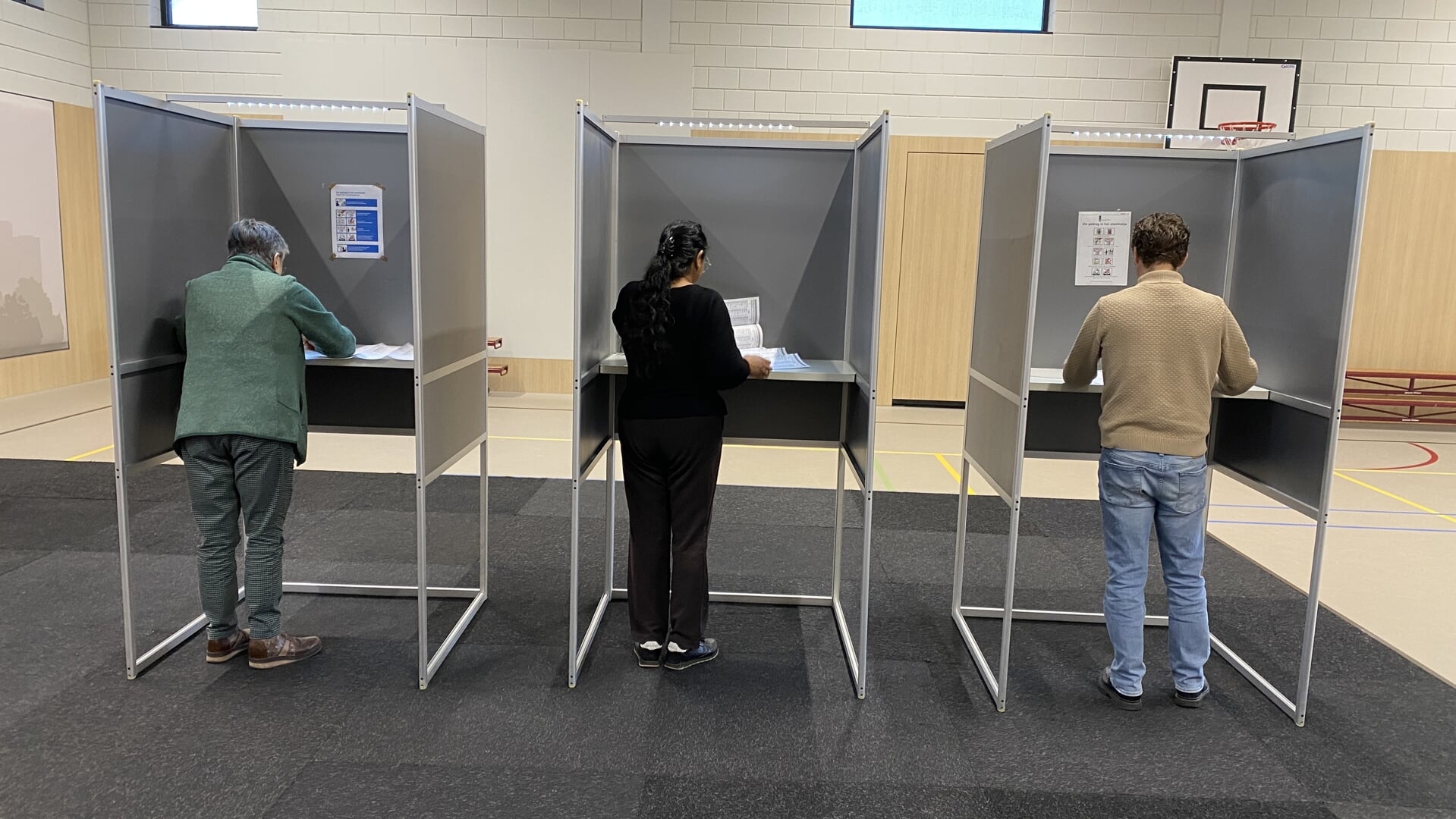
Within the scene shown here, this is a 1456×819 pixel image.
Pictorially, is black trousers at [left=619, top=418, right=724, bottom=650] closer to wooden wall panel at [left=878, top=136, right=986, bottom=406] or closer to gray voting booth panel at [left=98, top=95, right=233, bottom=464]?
gray voting booth panel at [left=98, top=95, right=233, bottom=464]

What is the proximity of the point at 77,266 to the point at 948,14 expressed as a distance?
7297 mm

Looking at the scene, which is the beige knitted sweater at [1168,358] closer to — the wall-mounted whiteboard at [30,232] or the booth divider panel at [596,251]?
the booth divider panel at [596,251]

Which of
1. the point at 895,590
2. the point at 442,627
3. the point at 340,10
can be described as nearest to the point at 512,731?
the point at 442,627

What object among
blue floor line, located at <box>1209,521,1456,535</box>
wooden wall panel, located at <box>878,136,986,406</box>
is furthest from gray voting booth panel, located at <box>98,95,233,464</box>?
wooden wall panel, located at <box>878,136,986,406</box>

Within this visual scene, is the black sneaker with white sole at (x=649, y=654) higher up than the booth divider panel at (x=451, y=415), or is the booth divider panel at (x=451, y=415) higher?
the booth divider panel at (x=451, y=415)

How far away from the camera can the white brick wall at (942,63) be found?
7.14 m

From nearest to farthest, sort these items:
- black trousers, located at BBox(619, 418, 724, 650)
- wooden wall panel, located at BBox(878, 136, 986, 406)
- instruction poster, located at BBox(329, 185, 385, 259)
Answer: black trousers, located at BBox(619, 418, 724, 650)
instruction poster, located at BBox(329, 185, 385, 259)
wooden wall panel, located at BBox(878, 136, 986, 406)

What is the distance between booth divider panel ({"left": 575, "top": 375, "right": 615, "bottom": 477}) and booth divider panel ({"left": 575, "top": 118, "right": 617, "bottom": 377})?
9cm

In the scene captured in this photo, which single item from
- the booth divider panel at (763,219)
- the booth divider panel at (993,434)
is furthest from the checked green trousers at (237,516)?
the booth divider panel at (993,434)

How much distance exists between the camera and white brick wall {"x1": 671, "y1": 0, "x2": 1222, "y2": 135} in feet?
23.4

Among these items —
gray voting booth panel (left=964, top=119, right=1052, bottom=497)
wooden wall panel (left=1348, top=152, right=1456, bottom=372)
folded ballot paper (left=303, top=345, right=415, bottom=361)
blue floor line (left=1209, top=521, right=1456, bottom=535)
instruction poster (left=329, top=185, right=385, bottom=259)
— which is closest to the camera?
gray voting booth panel (left=964, top=119, right=1052, bottom=497)

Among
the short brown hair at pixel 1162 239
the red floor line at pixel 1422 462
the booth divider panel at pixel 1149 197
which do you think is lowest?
the red floor line at pixel 1422 462

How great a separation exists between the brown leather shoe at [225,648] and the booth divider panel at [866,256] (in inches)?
83.3

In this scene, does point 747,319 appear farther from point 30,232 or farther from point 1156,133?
point 30,232
